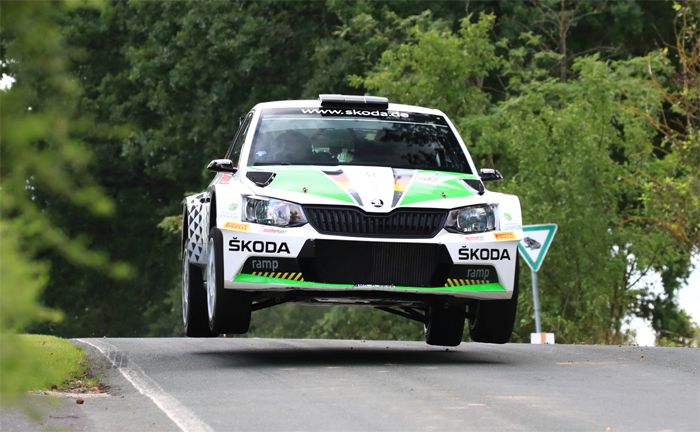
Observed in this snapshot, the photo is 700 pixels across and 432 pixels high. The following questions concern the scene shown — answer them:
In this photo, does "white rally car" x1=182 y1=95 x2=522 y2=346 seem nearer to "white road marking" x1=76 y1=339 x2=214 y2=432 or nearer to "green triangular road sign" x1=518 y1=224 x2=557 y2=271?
"white road marking" x1=76 y1=339 x2=214 y2=432

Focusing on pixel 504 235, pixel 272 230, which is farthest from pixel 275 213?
pixel 504 235

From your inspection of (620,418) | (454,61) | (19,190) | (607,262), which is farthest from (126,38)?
(19,190)

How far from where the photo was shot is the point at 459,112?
3441cm

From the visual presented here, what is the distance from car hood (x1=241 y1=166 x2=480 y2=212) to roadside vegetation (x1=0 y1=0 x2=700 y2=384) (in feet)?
15.9

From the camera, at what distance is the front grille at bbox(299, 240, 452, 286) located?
11859 mm

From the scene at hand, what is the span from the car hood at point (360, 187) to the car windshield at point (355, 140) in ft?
1.28

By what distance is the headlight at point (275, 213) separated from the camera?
11.9 m

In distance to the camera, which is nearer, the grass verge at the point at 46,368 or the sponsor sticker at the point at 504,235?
the grass verge at the point at 46,368

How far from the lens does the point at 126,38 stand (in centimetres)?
4412

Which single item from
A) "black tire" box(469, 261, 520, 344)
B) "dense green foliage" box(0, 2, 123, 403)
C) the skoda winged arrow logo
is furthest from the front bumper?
"dense green foliage" box(0, 2, 123, 403)

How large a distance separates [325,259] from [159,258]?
→ 3769 cm

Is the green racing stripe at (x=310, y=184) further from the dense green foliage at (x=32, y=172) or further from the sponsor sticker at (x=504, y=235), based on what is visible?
the dense green foliage at (x=32, y=172)

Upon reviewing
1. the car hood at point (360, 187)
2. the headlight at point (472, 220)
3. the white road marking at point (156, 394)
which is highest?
the car hood at point (360, 187)

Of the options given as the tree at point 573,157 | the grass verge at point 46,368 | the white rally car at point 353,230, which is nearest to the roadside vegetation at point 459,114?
the tree at point 573,157
